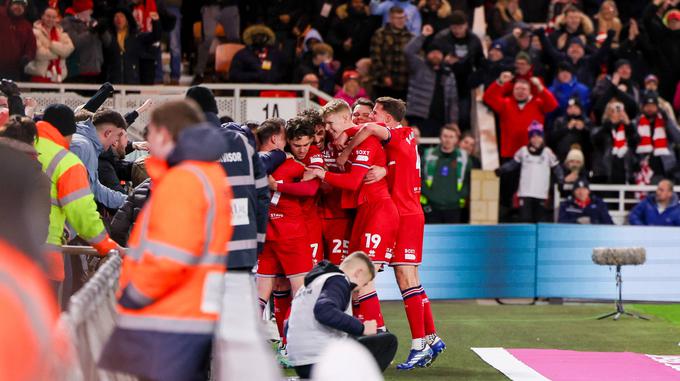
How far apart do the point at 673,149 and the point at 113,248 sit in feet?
45.7

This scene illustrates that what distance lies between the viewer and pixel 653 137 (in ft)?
67.5

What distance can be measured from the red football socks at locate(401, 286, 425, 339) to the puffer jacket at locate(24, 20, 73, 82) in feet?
29.7

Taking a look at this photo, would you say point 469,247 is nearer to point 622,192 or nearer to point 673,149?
point 622,192

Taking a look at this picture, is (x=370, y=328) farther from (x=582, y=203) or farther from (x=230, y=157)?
(x=582, y=203)

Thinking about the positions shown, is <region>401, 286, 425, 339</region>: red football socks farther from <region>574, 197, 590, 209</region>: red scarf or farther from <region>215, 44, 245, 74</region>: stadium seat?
<region>215, 44, 245, 74</region>: stadium seat

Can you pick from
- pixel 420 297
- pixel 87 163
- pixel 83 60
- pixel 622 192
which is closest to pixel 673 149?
pixel 622 192

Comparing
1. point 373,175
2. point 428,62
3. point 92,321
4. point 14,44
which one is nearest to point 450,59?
point 428,62

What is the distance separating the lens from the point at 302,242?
11406 mm

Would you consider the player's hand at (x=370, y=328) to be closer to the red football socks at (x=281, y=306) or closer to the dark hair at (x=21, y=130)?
the red football socks at (x=281, y=306)

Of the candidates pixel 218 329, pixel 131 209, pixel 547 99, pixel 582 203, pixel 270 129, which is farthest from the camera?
pixel 547 99

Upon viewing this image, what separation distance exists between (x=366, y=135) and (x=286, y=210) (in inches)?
37.8

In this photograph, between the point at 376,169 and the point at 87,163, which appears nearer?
the point at 87,163

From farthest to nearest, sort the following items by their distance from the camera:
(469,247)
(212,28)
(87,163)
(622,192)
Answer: (212,28)
(622,192)
(469,247)
(87,163)

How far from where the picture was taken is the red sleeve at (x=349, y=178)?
11.3 meters
